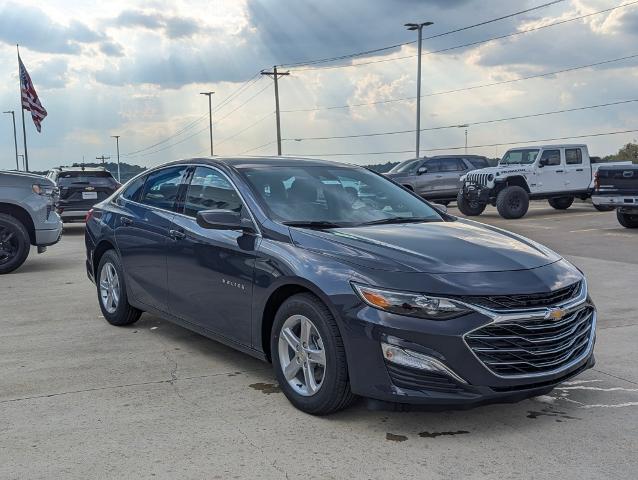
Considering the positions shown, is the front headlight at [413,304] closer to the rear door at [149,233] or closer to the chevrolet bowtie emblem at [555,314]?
the chevrolet bowtie emblem at [555,314]

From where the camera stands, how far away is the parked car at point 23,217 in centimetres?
996

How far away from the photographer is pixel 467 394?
351cm

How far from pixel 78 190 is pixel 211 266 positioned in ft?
42.7

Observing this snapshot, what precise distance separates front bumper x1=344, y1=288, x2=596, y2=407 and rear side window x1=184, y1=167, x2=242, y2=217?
156 centimetres

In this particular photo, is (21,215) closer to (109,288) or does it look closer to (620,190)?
(109,288)

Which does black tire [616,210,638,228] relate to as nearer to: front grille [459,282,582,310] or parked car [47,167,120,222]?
parked car [47,167,120,222]

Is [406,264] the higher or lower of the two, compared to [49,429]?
higher

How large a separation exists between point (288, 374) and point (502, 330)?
134 centimetres

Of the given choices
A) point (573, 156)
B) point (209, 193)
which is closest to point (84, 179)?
point (209, 193)

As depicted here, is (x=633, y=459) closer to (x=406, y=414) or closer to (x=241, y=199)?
(x=406, y=414)

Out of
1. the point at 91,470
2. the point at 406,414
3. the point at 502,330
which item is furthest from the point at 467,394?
the point at 91,470

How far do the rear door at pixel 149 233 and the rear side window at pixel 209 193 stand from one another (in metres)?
0.22

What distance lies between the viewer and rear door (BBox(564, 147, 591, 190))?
20.6 meters

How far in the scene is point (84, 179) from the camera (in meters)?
16.9
